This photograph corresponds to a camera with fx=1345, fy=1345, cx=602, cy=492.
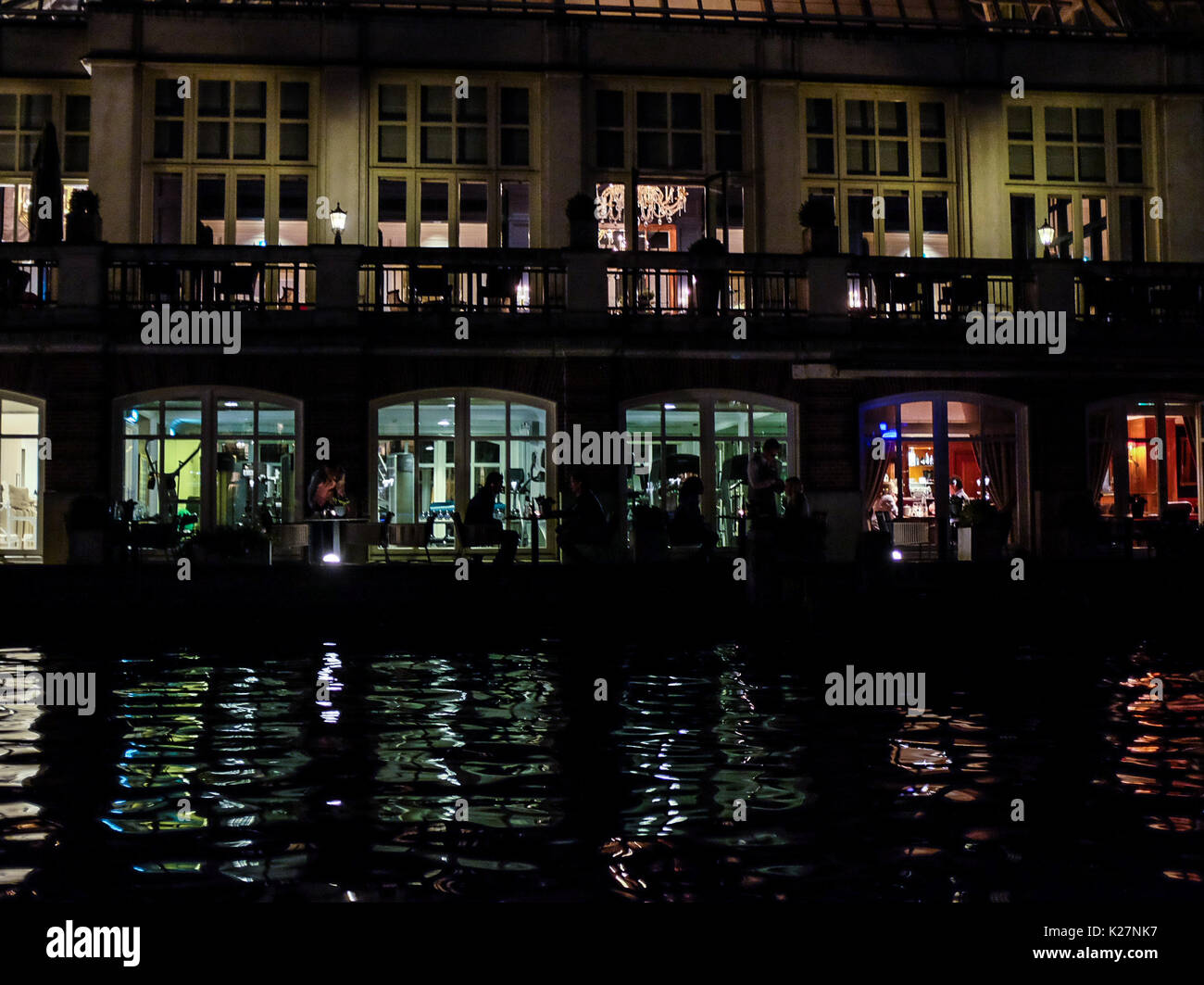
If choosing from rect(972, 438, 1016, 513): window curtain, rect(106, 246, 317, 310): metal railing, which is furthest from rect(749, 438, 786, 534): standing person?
rect(106, 246, 317, 310): metal railing

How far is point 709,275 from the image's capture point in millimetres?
22344

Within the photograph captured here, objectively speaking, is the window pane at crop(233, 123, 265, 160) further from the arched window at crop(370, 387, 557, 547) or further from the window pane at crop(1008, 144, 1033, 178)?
the window pane at crop(1008, 144, 1033, 178)

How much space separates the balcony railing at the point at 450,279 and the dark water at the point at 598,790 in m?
11.8

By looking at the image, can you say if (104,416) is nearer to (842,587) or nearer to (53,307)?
(53,307)

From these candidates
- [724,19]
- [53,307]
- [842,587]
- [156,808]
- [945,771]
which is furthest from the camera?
[724,19]

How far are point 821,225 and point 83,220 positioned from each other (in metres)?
11.9

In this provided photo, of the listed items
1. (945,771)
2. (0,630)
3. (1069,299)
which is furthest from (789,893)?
(1069,299)

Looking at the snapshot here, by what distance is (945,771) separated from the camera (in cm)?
712

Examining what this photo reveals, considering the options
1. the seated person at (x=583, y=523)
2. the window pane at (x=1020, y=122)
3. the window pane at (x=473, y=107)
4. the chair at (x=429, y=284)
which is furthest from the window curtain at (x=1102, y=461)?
the window pane at (x=473, y=107)

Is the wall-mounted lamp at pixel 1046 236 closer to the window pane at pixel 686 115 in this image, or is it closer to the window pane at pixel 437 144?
the window pane at pixel 686 115

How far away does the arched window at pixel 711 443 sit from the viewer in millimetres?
22891

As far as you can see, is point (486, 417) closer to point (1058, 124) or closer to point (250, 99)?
point (250, 99)

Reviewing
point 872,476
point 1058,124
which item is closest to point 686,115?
point 1058,124

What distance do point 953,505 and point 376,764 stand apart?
59.3 ft
